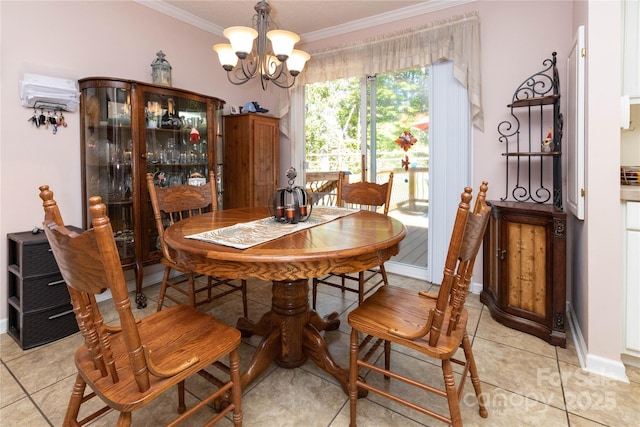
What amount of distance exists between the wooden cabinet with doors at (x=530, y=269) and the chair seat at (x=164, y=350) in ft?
6.46

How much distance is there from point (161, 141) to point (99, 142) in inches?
18.8

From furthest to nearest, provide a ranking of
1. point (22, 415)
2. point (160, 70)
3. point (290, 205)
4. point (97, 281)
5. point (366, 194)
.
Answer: point (160, 70) < point (366, 194) < point (290, 205) < point (22, 415) < point (97, 281)

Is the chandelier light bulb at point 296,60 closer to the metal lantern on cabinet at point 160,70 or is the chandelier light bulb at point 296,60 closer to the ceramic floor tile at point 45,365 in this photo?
the metal lantern on cabinet at point 160,70

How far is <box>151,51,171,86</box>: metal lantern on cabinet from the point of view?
2916 millimetres

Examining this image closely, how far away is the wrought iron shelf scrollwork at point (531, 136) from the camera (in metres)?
2.45

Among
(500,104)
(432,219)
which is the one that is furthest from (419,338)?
(500,104)

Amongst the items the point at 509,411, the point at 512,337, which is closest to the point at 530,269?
the point at 512,337

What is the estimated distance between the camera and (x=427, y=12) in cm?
308

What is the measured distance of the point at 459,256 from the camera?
3.80 feet

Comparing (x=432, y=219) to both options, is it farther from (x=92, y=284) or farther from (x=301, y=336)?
(x=92, y=284)

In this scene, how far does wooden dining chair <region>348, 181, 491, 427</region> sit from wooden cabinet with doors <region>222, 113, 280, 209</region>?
7.54ft

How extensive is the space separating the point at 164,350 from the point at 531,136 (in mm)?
2910

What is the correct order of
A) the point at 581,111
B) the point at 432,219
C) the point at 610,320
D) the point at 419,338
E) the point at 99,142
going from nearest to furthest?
the point at 419,338 < the point at 610,320 < the point at 581,111 < the point at 99,142 < the point at 432,219

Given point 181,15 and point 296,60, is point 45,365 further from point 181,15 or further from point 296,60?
point 181,15
